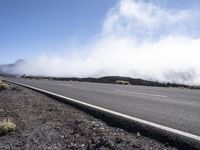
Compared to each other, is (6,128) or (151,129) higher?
(151,129)

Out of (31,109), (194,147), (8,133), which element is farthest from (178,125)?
(31,109)

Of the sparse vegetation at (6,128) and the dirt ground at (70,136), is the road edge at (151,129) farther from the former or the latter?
the sparse vegetation at (6,128)

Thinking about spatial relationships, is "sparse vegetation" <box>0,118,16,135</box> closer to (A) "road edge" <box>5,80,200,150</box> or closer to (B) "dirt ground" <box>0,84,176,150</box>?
(B) "dirt ground" <box>0,84,176,150</box>

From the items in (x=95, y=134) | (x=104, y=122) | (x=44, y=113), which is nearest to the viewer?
(x=95, y=134)

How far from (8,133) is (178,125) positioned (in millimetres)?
4327

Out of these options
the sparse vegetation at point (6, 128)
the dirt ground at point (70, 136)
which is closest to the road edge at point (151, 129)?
the dirt ground at point (70, 136)

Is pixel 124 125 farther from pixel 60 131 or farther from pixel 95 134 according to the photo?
pixel 60 131

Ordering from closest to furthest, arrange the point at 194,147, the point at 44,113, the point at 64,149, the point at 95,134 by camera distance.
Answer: the point at 194,147, the point at 64,149, the point at 95,134, the point at 44,113

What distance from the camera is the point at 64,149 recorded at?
6.09 meters

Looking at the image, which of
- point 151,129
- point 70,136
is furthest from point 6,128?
point 151,129

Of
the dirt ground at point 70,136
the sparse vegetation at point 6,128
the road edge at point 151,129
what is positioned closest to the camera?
the road edge at point 151,129

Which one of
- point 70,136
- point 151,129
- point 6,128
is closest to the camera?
point 151,129

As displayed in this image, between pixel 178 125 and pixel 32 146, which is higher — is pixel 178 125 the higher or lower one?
the higher one

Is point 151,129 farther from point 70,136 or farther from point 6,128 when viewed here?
point 6,128
